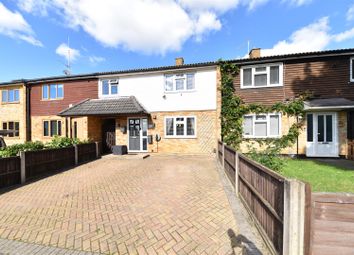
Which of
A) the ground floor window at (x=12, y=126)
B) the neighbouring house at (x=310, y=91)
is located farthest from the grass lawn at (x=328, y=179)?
the ground floor window at (x=12, y=126)

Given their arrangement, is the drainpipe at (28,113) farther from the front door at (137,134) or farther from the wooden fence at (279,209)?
the wooden fence at (279,209)

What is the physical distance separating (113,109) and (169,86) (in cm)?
412

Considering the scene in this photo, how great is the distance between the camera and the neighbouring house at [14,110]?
54.0 feet

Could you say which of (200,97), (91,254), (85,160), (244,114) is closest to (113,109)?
(85,160)

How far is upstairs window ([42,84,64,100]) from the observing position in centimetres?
1609

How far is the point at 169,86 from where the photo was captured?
542 inches

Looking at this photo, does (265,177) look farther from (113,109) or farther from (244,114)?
(113,109)

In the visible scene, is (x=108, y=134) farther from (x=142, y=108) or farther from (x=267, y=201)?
(x=267, y=201)

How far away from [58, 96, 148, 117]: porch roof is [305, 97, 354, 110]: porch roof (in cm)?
965

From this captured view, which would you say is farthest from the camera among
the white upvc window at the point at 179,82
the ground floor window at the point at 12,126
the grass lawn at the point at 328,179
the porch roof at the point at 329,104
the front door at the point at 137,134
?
the ground floor window at the point at 12,126

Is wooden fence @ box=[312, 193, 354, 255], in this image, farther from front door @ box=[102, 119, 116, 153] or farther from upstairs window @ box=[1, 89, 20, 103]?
upstairs window @ box=[1, 89, 20, 103]

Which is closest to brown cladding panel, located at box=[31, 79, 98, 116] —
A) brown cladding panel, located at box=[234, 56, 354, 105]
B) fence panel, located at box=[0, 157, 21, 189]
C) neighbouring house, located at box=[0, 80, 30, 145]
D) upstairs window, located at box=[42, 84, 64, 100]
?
upstairs window, located at box=[42, 84, 64, 100]

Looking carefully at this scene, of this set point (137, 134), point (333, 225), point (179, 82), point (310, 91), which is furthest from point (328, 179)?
point (137, 134)

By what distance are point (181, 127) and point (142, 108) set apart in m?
2.93
